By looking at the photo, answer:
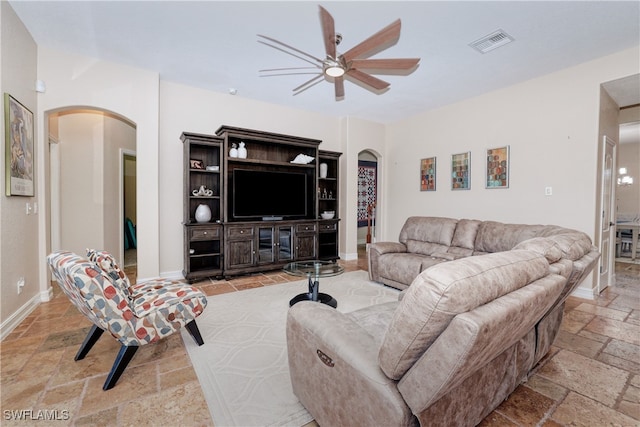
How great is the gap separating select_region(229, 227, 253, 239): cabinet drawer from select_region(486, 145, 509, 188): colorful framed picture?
3757mm

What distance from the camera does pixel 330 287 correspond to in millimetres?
4000

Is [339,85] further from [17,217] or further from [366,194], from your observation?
[366,194]

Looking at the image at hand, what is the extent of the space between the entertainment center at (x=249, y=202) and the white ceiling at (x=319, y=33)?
1023 millimetres

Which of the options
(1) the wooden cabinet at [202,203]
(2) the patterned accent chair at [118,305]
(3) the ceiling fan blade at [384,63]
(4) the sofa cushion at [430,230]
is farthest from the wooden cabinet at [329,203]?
(2) the patterned accent chair at [118,305]

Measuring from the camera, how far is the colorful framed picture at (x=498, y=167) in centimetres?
435

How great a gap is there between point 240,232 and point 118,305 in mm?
2630

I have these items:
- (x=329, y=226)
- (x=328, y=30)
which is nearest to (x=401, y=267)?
(x=329, y=226)

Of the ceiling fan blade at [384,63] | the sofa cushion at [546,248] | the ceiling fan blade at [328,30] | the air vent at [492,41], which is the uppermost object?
the air vent at [492,41]

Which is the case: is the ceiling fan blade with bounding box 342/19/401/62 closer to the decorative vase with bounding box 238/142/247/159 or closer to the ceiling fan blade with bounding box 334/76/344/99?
the ceiling fan blade with bounding box 334/76/344/99

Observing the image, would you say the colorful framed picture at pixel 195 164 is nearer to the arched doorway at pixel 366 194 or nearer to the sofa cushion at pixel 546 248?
the sofa cushion at pixel 546 248

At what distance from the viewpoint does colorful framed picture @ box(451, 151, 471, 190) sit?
15.8 ft

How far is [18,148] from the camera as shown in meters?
2.82

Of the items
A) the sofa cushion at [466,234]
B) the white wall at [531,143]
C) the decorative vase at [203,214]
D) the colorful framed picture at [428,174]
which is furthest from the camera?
the colorful framed picture at [428,174]

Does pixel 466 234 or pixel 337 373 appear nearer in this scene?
pixel 337 373
